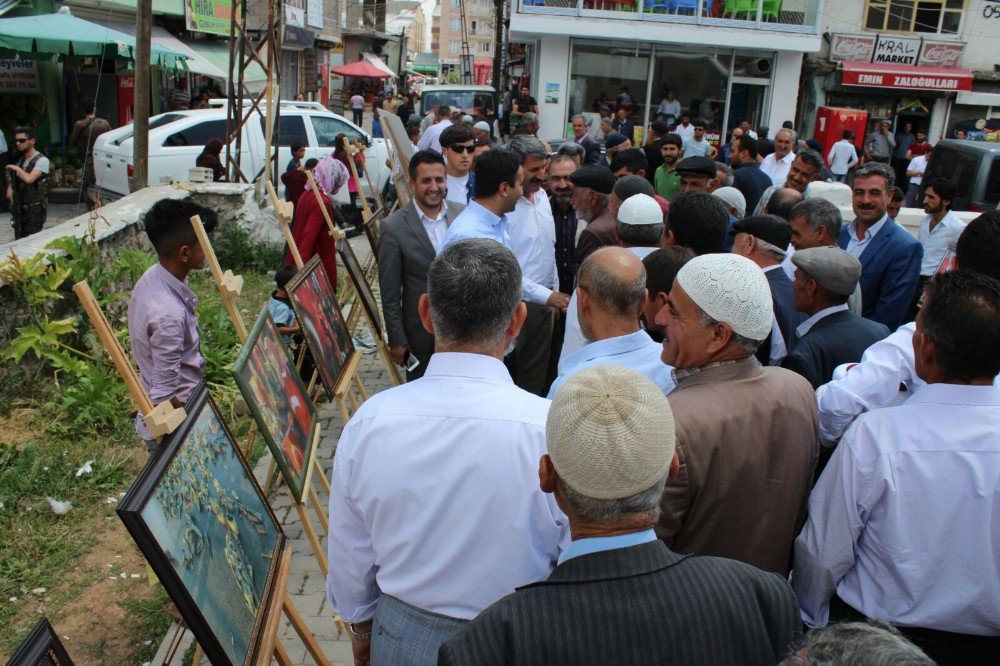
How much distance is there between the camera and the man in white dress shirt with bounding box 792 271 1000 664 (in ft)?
7.39

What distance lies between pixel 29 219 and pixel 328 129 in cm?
515

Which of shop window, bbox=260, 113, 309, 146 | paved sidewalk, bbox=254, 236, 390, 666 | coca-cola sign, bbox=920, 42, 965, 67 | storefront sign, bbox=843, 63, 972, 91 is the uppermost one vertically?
coca-cola sign, bbox=920, 42, 965, 67

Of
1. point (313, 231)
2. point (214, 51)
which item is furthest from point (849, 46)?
point (313, 231)

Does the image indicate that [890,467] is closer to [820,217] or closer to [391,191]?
[820,217]

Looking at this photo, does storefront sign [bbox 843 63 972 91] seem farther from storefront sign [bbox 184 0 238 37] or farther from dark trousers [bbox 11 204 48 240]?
dark trousers [bbox 11 204 48 240]

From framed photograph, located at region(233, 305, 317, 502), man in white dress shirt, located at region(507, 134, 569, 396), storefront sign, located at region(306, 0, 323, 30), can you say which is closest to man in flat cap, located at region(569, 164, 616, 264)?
man in white dress shirt, located at region(507, 134, 569, 396)

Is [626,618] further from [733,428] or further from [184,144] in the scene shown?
[184,144]

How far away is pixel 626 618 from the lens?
1.53 m

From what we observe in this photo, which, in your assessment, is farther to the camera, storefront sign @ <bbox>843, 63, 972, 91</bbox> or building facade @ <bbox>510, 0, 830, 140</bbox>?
storefront sign @ <bbox>843, 63, 972, 91</bbox>

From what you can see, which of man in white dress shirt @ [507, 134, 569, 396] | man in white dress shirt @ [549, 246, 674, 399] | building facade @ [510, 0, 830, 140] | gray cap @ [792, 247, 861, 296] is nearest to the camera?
man in white dress shirt @ [549, 246, 674, 399]

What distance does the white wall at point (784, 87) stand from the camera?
21469mm

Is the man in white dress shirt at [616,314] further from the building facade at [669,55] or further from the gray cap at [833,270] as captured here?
the building facade at [669,55]

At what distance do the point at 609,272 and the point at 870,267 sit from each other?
117 inches

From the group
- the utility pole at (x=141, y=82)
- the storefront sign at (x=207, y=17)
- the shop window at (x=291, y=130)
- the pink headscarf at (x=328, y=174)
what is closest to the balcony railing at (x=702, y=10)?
the storefront sign at (x=207, y=17)
